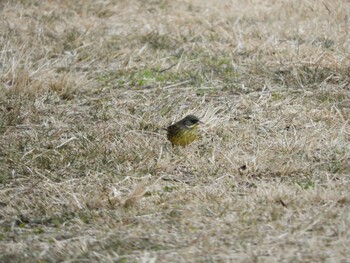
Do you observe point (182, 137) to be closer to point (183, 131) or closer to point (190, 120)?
point (183, 131)

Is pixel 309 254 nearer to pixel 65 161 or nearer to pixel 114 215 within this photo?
pixel 114 215

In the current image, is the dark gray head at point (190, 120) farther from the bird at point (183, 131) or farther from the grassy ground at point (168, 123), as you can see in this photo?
the grassy ground at point (168, 123)

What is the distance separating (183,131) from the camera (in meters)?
6.21

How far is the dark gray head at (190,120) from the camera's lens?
20.8 feet

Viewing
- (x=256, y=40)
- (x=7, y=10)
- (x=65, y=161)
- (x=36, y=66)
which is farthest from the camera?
(x=7, y=10)

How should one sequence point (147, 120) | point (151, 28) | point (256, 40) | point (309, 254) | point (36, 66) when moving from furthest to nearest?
point (151, 28) → point (256, 40) → point (36, 66) → point (147, 120) → point (309, 254)

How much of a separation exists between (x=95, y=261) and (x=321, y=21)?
5.74m

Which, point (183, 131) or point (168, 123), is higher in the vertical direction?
point (183, 131)

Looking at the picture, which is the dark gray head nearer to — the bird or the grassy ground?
the bird

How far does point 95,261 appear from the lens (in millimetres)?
4348

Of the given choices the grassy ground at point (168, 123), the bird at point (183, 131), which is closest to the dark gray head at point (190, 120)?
the bird at point (183, 131)

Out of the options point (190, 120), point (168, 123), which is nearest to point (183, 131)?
point (190, 120)

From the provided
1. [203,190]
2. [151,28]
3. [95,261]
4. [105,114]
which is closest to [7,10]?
[151,28]

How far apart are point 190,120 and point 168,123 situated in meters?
0.52
